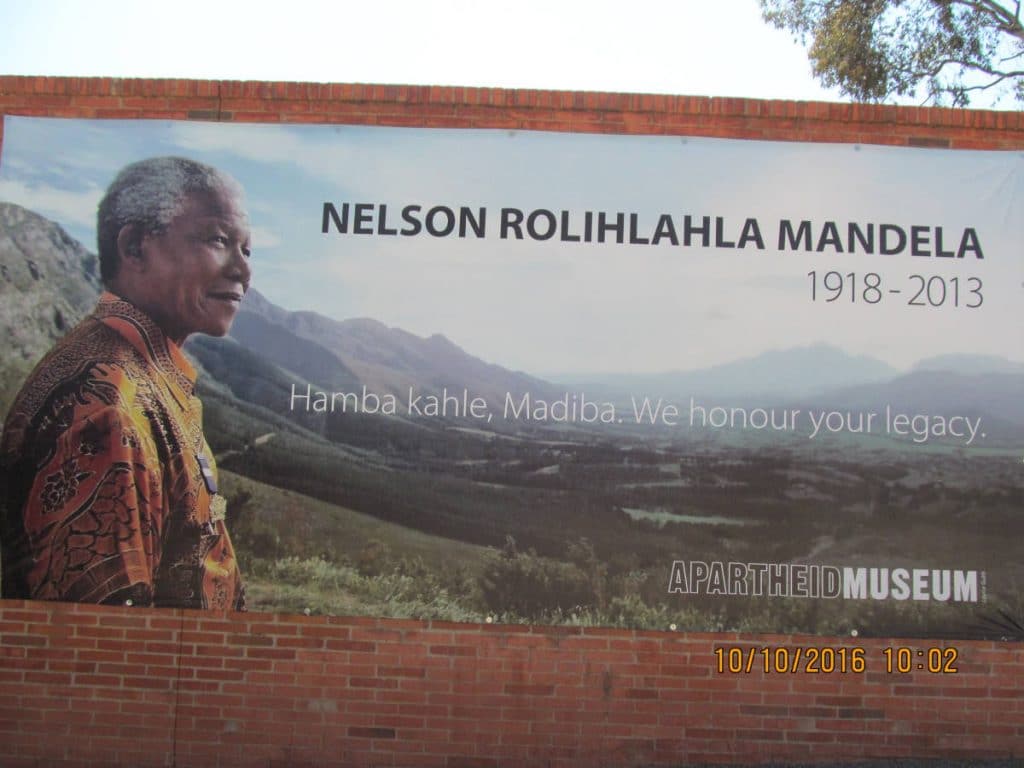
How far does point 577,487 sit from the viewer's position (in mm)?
6277

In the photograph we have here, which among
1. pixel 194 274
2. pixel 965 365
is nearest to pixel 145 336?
pixel 194 274

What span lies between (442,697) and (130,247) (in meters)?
3.54

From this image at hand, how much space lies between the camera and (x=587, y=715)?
6.07 meters

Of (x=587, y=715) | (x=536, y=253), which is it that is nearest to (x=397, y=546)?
(x=587, y=715)

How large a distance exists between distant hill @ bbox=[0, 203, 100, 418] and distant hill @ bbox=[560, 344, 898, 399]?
3245 mm

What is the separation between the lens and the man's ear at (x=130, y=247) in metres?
6.52

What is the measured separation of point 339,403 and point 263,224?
4.34ft

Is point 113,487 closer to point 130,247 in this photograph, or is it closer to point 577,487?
point 130,247

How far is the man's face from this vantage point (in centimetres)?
646

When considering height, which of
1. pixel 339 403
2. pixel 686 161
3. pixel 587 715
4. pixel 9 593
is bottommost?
pixel 587 715

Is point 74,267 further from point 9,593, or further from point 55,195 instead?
point 9,593

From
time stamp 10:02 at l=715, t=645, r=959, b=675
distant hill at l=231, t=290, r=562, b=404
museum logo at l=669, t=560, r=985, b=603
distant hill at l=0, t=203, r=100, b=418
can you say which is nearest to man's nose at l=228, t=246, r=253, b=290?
distant hill at l=231, t=290, r=562, b=404

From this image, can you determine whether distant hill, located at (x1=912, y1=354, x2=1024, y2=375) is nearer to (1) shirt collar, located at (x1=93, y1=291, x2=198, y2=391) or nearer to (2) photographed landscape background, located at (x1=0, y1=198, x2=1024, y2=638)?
(2) photographed landscape background, located at (x1=0, y1=198, x2=1024, y2=638)

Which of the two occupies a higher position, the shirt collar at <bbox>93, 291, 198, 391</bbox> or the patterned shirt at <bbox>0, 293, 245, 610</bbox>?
the shirt collar at <bbox>93, 291, 198, 391</bbox>
